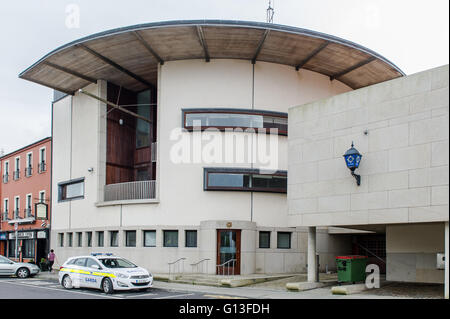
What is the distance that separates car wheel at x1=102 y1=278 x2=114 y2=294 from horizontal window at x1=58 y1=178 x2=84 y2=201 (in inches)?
510

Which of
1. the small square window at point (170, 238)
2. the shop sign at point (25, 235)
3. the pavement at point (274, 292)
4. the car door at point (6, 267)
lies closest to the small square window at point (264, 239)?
the pavement at point (274, 292)

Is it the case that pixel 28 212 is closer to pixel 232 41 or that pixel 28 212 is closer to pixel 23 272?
pixel 23 272

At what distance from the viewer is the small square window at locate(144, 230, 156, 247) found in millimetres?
26234

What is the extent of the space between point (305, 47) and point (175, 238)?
11.3m

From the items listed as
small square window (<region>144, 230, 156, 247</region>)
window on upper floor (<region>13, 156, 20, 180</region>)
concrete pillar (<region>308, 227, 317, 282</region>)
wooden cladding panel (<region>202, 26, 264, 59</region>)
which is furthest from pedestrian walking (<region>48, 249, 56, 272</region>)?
concrete pillar (<region>308, 227, 317, 282</region>)

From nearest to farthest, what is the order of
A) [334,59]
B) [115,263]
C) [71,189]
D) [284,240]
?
[115,263], [284,240], [334,59], [71,189]

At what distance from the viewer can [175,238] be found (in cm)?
2566

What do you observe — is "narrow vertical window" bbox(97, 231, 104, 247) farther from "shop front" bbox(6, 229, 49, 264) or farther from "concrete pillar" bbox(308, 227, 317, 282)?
"concrete pillar" bbox(308, 227, 317, 282)

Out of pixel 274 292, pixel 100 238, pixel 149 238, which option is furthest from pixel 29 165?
pixel 274 292

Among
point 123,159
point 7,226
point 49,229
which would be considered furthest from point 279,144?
point 7,226

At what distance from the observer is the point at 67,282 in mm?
20219

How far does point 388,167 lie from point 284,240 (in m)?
10.9

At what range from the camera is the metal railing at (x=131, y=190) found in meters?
27.3

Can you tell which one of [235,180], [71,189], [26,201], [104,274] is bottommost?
[104,274]
